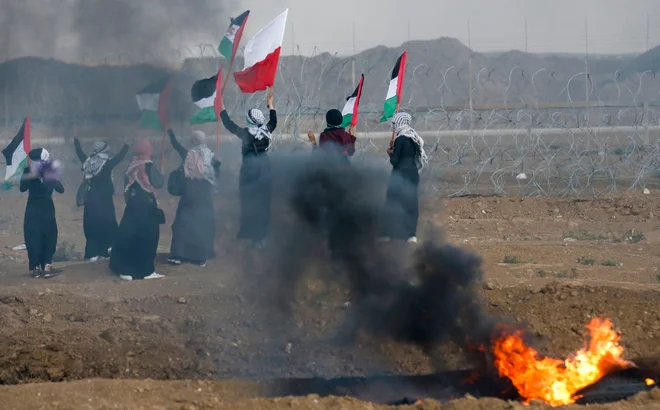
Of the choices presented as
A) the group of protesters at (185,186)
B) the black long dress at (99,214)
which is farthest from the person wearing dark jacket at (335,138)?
the black long dress at (99,214)

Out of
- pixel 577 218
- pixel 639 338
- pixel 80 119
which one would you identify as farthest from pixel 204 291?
pixel 577 218

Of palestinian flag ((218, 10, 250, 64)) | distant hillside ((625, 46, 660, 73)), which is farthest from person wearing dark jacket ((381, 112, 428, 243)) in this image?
distant hillside ((625, 46, 660, 73))

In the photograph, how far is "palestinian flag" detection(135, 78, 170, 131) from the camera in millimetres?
9461

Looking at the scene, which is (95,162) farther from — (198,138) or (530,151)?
(530,151)

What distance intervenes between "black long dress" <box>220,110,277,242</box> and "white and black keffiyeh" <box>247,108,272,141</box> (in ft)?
0.14

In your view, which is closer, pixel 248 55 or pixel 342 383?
pixel 342 383

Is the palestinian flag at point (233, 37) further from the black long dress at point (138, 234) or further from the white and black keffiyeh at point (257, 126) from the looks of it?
the black long dress at point (138, 234)

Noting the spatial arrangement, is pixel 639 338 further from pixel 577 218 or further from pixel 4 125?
pixel 4 125

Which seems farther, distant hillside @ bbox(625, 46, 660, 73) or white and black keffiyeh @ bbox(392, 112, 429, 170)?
distant hillside @ bbox(625, 46, 660, 73)

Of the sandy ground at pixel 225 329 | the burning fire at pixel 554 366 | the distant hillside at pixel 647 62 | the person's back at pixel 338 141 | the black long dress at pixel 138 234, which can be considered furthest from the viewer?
the distant hillside at pixel 647 62

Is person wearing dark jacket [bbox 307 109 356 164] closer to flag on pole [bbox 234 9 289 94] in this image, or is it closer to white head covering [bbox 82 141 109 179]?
flag on pole [bbox 234 9 289 94]

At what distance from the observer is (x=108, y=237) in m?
11.3

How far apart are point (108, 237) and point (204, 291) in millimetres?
3256

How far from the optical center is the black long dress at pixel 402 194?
7988 millimetres
